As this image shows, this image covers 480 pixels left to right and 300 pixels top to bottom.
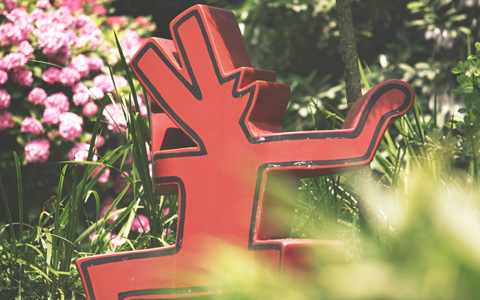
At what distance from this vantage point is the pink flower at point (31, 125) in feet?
9.64

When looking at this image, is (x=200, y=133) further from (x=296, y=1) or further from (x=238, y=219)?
(x=296, y=1)

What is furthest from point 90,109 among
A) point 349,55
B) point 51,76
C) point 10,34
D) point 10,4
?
point 349,55

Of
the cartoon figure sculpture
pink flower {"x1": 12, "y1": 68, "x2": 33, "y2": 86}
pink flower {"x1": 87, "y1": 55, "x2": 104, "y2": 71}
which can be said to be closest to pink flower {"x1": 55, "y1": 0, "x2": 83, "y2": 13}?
pink flower {"x1": 87, "y1": 55, "x2": 104, "y2": 71}

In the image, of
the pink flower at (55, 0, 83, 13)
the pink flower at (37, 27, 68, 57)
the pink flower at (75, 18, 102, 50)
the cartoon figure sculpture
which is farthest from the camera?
the pink flower at (55, 0, 83, 13)

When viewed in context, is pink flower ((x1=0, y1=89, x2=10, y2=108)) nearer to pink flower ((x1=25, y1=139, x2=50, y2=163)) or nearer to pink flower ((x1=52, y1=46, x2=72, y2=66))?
pink flower ((x1=25, y1=139, x2=50, y2=163))

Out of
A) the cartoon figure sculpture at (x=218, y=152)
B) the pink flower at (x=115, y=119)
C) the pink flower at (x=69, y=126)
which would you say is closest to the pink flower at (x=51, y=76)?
the pink flower at (x=69, y=126)

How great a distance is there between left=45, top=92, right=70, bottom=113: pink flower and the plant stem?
180 centimetres

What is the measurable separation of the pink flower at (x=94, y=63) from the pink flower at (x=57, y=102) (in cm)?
29

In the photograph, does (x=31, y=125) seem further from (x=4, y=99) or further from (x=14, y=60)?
(x=14, y=60)

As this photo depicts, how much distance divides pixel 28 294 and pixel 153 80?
0.85m

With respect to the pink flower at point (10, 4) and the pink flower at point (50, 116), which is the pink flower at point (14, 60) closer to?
the pink flower at point (50, 116)

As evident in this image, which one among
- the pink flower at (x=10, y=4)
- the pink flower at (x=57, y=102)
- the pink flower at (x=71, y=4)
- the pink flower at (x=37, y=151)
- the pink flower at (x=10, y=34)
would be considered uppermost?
the pink flower at (x=71, y=4)

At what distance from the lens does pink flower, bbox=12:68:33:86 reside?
9.85 feet

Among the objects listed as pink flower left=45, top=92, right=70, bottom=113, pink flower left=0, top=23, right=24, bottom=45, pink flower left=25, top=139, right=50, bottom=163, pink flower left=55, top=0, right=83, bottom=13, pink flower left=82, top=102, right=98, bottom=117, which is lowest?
pink flower left=25, top=139, right=50, bottom=163
